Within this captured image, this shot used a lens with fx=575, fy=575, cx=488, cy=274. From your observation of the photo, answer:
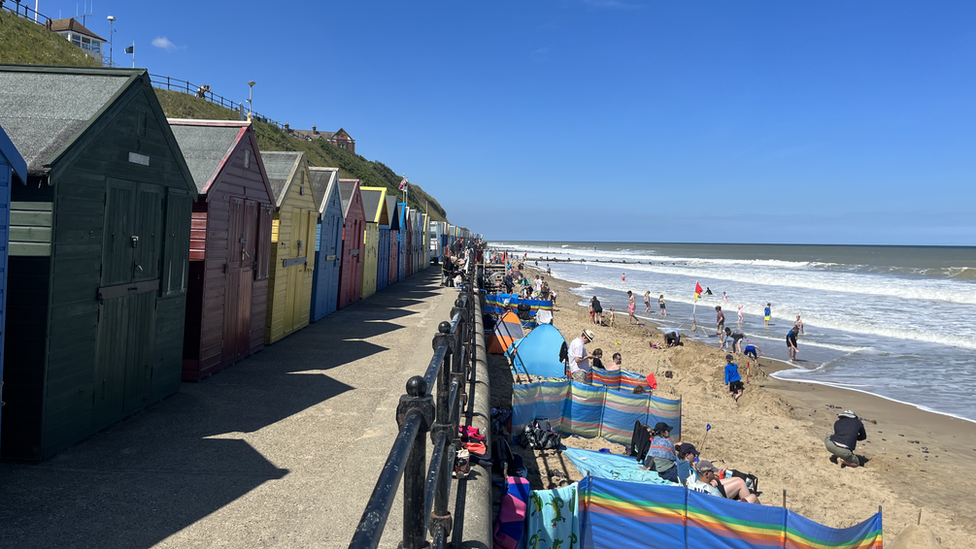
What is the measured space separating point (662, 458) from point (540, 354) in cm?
577

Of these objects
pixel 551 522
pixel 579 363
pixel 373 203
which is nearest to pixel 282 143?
pixel 373 203

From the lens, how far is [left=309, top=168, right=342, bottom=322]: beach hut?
1423 centimetres

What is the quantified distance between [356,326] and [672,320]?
20473mm

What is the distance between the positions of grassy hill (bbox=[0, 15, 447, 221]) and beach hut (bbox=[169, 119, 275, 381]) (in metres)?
7.47

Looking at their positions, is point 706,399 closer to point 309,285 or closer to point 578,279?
point 309,285

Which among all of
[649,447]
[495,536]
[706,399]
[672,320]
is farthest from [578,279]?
[495,536]

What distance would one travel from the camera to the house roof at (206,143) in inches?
335

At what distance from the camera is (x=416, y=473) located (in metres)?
1.94

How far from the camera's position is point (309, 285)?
13.6m

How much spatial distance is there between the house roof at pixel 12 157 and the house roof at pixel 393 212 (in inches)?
711

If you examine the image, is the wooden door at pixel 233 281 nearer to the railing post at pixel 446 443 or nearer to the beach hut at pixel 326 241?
the beach hut at pixel 326 241

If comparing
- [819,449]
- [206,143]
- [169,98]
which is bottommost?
[819,449]

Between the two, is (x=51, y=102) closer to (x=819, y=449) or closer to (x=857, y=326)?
(x=819, y=449)

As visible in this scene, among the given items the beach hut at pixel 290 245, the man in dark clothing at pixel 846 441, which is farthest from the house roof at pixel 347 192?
the man in dark clothing at pixel 846 441
